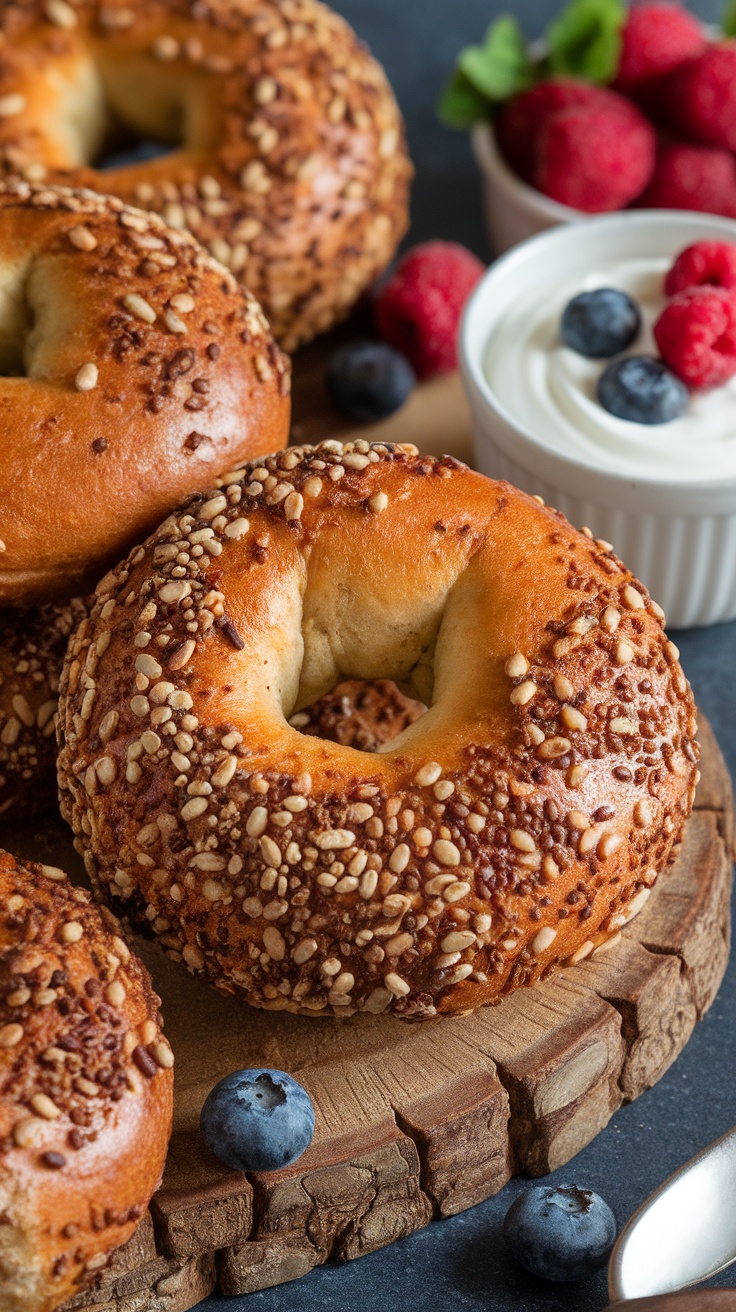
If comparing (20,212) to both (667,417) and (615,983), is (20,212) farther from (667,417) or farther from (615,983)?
(615,983)

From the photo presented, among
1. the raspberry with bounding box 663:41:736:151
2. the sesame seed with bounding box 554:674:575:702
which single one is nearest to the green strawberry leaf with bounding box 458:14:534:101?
the raspberry with bounding box 663:41:736:151

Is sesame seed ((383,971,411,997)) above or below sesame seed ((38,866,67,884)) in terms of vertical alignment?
below

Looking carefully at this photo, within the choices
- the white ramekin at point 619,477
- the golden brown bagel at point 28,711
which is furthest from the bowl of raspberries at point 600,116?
the golden brown bagel at point 28,711

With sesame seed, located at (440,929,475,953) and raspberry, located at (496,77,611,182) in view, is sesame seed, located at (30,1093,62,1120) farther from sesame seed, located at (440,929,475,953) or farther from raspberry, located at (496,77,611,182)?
raspberry, located at (496,77,611,182)

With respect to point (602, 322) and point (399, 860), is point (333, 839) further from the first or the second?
point (602, 322)

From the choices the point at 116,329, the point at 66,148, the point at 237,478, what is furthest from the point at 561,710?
the point at 66,148

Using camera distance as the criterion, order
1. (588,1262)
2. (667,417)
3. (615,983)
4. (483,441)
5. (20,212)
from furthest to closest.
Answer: (483,441) → (667,417) → (20,212) → (615,983) → (588,1262)

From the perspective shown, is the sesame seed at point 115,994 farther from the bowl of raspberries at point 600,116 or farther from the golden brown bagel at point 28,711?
the bowl of raspberries at point 600,116

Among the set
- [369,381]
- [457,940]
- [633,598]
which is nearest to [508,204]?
[369,381]
